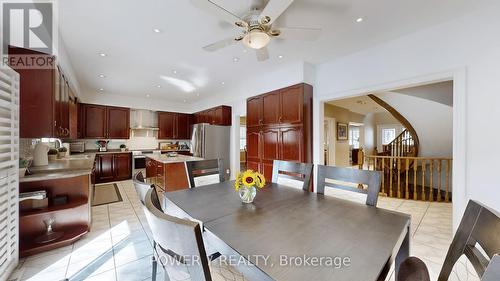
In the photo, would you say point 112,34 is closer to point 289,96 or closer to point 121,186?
point 289,96

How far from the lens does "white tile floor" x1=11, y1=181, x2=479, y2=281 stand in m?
1.76

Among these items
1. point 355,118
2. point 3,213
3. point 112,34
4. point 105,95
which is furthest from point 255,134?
point 355,118

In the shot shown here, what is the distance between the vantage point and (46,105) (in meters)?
2.33

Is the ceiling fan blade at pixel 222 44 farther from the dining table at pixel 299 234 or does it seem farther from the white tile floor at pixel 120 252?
the white tile floor at pixel 120 252

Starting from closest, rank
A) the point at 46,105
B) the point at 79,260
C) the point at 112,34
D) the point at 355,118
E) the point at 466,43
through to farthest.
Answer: the point at 79,260 < the point at 466,43 < the point at 46,105 < the point at 112,34 < the point at 355,118

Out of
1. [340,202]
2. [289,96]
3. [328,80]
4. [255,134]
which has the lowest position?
[340,202]

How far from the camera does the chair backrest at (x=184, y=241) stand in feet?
1.95

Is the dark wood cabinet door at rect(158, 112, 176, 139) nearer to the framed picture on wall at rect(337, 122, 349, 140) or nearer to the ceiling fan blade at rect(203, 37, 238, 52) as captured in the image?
the ceiling fan blade at rect(203, 37, 238, 52)

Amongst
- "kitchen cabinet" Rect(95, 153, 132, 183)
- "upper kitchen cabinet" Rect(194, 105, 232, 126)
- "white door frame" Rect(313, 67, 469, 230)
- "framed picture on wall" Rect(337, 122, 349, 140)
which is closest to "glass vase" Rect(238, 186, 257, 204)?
"white door frame" Rect(313, 67, 469, 230)

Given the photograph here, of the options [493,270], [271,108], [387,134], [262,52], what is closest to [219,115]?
[271,108]

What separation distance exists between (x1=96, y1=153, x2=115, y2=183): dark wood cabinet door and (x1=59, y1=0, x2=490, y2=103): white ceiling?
2.22 meters

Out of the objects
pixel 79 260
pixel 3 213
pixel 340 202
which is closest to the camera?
pixel 340 202

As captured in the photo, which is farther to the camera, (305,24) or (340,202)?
(305,24)

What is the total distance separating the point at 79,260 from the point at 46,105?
5.80ft
